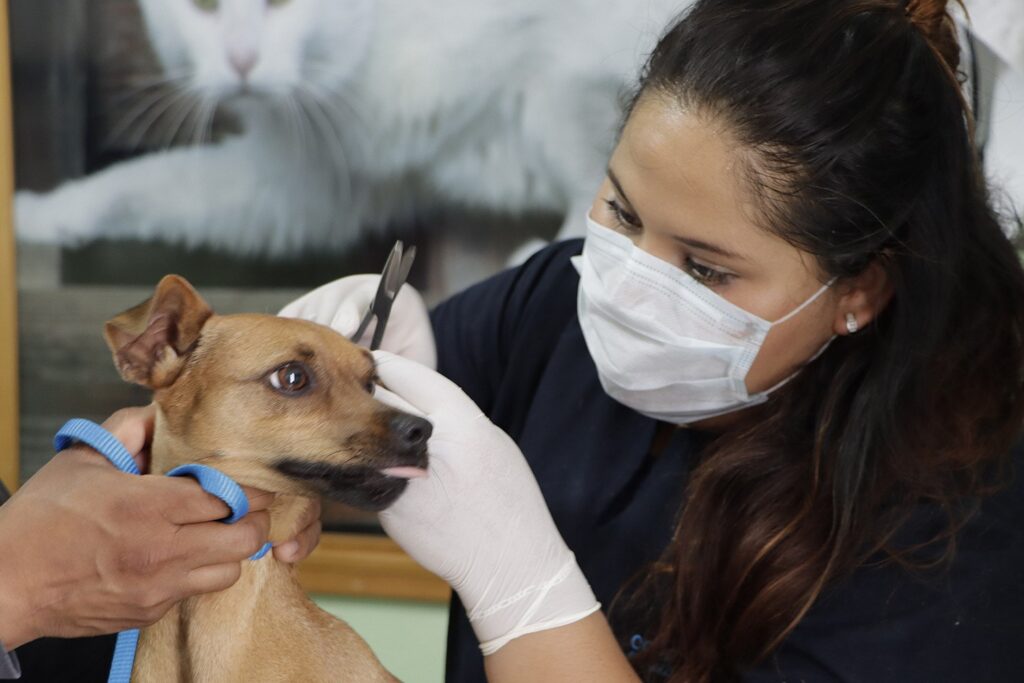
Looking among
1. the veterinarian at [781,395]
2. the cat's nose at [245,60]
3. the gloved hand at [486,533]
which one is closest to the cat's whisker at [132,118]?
the cat's nose at [245,60]

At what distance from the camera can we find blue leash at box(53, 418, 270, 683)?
0.96 meters

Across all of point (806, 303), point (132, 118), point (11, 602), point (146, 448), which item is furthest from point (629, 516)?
point (132, 118)

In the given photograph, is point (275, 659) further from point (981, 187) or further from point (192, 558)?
point (981, 187)

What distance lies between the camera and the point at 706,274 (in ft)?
3.78

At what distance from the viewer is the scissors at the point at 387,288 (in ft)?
3.91

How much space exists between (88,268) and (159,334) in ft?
3.35

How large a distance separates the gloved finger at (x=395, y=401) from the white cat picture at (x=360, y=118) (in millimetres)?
796

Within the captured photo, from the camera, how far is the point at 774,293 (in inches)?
44.5

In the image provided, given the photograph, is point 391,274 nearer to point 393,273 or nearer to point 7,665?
point 393,273

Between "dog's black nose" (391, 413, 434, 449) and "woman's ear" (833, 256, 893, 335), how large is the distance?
1.86ft

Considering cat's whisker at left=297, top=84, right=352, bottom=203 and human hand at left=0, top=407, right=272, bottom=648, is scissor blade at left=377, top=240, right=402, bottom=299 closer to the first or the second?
human hand at left=0, top=407, right=272, bottom=648

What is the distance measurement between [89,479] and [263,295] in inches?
40.2

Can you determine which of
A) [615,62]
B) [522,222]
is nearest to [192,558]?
[522,222]

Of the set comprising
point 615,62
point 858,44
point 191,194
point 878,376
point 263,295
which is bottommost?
point 263,295
